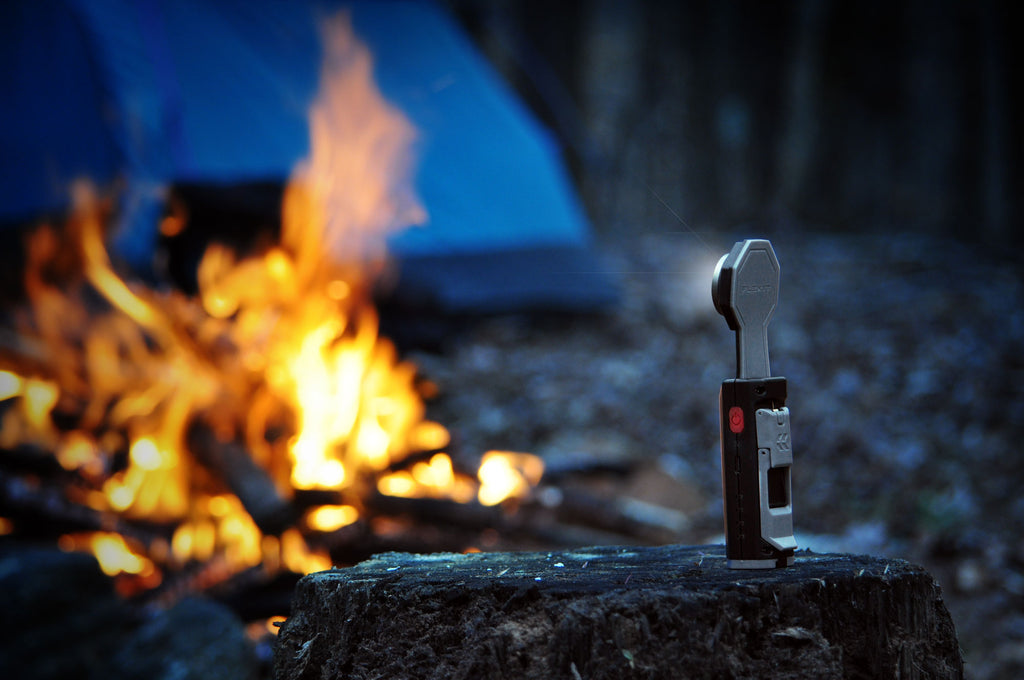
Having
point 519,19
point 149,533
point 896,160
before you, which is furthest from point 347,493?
point 896,160

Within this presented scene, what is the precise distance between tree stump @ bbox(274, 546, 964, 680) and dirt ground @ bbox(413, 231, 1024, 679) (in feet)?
7.24

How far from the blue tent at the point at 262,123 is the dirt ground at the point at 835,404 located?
57cm

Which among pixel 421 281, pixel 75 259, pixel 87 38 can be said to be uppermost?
pixel 87 38

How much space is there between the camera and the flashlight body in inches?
69.9

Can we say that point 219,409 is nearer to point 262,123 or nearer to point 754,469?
point 262,123

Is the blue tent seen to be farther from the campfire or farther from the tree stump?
the tree stump

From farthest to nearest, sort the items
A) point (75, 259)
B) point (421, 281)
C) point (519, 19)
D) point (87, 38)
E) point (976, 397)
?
point (519, 19) → point (421, 281) → point (976, 397) → point (87, 38) → point (75, 259)

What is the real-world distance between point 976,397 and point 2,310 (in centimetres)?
588

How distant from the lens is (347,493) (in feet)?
13.0

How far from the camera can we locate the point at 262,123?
21.1ft

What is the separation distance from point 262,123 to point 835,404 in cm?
430

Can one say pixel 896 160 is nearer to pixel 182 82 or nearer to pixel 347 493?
pixel 182 82

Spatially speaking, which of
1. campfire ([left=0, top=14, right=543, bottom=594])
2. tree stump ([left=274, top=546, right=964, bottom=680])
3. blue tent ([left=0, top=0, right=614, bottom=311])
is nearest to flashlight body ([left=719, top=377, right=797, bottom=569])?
tree stump ([left=274, top=546, right=964, bottom=680])

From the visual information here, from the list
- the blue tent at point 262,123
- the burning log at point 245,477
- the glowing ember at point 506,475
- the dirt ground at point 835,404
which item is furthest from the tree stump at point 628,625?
the blue tent at point 262,123
